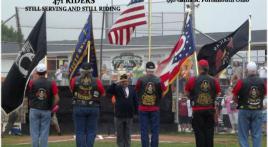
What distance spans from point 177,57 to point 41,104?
18.1ft

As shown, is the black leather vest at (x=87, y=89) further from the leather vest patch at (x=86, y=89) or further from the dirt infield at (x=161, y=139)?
the dirt infield at (x=161, y=139)

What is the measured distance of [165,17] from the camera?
79.9ft

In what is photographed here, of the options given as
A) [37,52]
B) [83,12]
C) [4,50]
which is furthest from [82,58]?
[4,50]

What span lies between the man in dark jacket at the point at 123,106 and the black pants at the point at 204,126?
2128 mm

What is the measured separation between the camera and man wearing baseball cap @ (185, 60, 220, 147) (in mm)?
13625

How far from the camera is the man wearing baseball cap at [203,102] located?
13.6m

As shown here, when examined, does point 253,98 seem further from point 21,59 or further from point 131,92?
point 21,59

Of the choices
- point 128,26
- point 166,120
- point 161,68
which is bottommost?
point 166,120

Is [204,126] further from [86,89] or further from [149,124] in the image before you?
[86,89]

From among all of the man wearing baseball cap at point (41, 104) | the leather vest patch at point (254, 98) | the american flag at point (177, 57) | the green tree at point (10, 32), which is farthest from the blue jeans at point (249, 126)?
the green tree at point (10, 32)

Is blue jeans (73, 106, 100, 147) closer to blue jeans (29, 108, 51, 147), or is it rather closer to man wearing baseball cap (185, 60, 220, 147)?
blue jeans (29, 108, 51, 147)

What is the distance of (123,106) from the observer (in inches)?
604

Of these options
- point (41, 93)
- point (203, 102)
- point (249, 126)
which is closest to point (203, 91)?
point (203, 102)

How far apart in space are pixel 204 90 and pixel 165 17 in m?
11.0
